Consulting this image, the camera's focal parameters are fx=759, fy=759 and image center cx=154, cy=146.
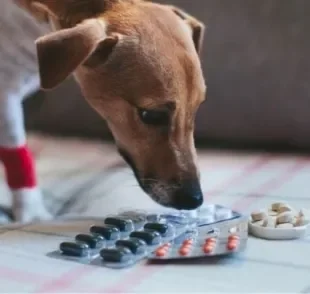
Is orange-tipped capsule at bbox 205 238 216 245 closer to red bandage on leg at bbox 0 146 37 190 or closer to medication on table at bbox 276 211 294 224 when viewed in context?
medication on table at bbox 276 211 294 224

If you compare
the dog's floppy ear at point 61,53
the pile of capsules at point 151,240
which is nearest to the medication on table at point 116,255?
the pile of capsules at point 151,240

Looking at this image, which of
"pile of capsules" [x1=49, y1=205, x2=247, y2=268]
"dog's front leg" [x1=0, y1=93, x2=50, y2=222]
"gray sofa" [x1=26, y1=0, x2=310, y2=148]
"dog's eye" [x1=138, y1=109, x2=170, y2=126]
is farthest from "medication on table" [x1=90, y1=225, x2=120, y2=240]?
"gray sofa" [x1=26, y1=0, x2=310, y2=148]

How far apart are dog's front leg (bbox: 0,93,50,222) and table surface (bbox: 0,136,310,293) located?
62 mm

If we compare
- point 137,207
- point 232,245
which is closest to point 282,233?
point 232,245

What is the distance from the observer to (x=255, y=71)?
200cm

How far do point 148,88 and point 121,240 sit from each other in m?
0.30

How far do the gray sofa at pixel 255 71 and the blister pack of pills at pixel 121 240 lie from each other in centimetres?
74

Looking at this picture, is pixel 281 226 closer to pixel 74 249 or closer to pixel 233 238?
pixel 233 238

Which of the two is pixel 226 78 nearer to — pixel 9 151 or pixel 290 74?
pixel 290 74

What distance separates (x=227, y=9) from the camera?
6.52 feet

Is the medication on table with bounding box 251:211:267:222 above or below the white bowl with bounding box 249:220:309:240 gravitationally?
above

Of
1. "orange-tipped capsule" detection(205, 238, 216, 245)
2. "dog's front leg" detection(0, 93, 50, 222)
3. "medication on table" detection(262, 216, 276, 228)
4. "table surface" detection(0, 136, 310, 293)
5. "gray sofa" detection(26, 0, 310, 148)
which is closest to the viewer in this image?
"table surface" detection(0, 136, 310, 293)

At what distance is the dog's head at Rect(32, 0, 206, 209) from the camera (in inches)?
53.8

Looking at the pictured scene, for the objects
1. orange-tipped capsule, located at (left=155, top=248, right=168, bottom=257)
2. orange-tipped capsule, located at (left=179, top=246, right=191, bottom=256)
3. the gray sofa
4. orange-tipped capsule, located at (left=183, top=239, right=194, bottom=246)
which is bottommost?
orange-tipped capsule, located at (left=155, top=248, right=168, bottom=257)
